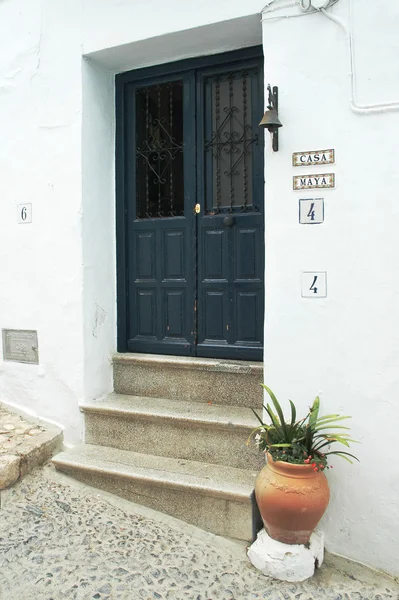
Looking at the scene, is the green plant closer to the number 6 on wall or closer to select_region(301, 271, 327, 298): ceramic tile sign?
select_region(301, 271, 327, 298): ceramic tile sign

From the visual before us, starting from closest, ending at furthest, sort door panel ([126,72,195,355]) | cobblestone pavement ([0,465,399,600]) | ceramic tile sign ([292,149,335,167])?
1. cobblestone pavement ([0,465,399,600])
2. ceramic tile sign ([292,149,335,167])
3. door panel ([126,72,195,355])

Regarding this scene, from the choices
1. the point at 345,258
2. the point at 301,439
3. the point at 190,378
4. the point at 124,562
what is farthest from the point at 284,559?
the point at 345,258

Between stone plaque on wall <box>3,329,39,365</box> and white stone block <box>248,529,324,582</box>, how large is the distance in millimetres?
2177

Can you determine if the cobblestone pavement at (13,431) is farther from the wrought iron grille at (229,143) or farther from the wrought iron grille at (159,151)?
the wrought iron grille at (229,143)

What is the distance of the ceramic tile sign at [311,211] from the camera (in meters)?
2.87

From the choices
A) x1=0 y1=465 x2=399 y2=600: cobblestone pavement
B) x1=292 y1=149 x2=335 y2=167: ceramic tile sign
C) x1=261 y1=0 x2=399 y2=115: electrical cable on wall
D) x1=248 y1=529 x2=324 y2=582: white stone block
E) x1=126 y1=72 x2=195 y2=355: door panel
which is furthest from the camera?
x1=126 y1=72 x2=195 y2=355: door panel

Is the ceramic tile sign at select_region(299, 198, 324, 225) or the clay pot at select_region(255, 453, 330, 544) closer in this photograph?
the clay pot at select_region(255, 453, 330, 544)

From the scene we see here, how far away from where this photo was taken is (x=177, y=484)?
2881mm

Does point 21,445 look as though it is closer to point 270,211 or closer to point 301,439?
point 301,439

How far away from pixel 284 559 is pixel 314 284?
5.03 ft

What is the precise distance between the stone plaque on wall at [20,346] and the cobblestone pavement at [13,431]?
0.44 metres

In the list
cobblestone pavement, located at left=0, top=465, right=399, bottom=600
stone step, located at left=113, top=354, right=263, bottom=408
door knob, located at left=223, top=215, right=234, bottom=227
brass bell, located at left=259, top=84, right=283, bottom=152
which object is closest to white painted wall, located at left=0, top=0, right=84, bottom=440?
stone step, located at left=113, top=354, right=263, bottom=408

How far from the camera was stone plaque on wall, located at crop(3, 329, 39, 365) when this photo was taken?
3744 millimetres

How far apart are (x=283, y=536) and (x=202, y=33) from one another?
3238 millimetres
